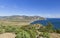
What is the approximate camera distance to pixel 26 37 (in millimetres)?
12086

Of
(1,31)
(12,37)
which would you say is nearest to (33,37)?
(12,37)

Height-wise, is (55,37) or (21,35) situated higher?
(21,35)

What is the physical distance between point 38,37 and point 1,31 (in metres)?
7.06

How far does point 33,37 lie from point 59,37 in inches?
189

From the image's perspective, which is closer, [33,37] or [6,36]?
[33,37]

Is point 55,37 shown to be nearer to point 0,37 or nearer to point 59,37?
point 59,37

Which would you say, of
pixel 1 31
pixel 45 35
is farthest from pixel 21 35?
pixel 1 31

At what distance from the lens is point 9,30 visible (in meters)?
21.8

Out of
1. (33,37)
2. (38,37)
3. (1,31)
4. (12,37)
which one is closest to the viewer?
(33,37)

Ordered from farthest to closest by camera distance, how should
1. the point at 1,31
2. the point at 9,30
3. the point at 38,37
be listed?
the point at 9,30, the point at 1,31, the point at 38,37

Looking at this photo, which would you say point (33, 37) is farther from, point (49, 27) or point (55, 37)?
point (49, 27)

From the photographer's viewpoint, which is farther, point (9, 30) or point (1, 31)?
point (9, 30)

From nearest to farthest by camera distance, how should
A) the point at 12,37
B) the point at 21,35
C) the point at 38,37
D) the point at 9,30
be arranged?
1. the point at 21,35
2. the point at 38,37
3. the point at 12,37
4. the point at 9,30

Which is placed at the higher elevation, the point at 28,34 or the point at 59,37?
the point at 28,34
